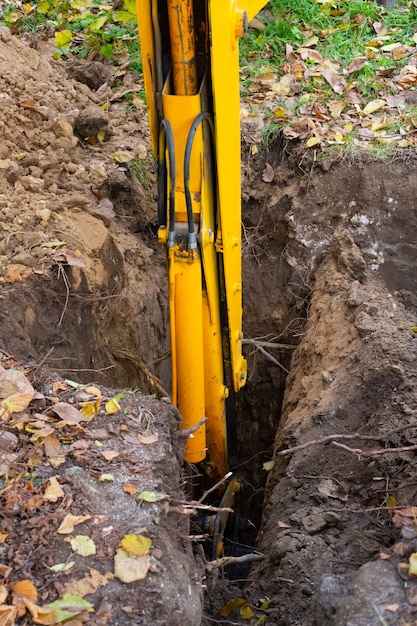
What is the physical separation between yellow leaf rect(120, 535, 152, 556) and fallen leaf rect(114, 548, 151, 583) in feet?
0.05

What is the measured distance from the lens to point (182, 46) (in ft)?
9.02

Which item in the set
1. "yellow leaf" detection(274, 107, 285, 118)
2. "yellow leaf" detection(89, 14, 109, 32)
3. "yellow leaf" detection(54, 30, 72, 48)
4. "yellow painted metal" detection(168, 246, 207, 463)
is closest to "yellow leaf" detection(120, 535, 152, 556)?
"yellow painted metal" detection(168, 246, 207, 463)

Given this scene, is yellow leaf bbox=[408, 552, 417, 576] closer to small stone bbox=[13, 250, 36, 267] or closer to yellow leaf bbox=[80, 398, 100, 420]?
yellow leaf bbox=[80, 398, 100, 420]

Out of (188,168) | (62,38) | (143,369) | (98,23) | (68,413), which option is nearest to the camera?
(68,413)

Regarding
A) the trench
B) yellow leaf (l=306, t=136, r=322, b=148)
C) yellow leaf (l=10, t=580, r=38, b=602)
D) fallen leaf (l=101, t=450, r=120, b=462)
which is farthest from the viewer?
yellow leaf (l=306, t=136, r=322, b=148)

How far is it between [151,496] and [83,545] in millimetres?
313

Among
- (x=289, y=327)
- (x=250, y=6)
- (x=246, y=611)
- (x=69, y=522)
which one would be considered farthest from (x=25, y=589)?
(x=289, y=327)

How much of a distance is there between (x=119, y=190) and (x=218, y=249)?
5.15 ft

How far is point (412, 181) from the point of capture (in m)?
4.73

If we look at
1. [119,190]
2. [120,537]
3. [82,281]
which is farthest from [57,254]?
[120,537]

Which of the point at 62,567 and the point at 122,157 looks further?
the point at 122,157

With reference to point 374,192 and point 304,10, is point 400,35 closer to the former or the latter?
point 304,10

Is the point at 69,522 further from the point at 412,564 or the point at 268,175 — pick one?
the point at 268,175

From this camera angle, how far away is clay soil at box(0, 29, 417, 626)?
2309mm
